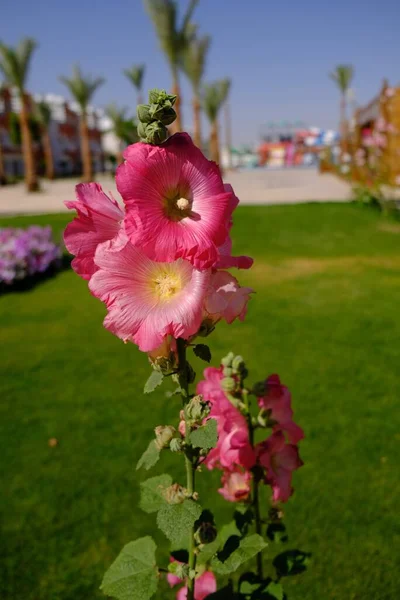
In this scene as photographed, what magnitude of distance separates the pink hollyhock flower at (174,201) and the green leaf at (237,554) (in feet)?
2.38

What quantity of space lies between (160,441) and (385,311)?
19.0 ft

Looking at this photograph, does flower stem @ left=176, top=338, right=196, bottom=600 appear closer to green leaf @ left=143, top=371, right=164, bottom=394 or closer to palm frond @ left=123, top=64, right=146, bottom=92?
green leaf @ left=143, top=371, right=164, bottom=394

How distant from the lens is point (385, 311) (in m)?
6.59

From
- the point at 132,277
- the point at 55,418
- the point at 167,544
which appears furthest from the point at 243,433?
the point at 55,418

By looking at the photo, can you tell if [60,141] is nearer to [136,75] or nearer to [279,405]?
[136,75]

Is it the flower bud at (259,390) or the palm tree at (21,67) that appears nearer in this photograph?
the flower bud at (259,390)

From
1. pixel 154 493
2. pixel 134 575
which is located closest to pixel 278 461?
pixel 154 493

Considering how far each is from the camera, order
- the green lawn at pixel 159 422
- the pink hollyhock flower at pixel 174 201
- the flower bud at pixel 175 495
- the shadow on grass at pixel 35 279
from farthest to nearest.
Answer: the shadow on grass at pixel 35 279
the green lawn at pixel 159 422
the flower bud at pixel 175 495
the pink hollyhock flower at pixel 174 201

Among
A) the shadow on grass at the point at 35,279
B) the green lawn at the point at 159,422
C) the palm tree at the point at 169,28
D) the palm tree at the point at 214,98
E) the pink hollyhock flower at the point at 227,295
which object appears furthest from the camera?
the palm tree at the point at 214,98

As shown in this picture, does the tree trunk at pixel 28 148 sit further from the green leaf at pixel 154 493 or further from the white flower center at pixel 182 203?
the white flower center at pixel 182 203

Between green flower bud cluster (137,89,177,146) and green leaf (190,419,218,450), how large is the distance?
1.93ft

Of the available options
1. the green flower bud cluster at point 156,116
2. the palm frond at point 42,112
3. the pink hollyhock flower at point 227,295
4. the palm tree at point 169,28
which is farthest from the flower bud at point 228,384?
the palm frond at point 42,112

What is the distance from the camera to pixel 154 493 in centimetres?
141

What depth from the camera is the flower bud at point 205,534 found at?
4.38 feet
